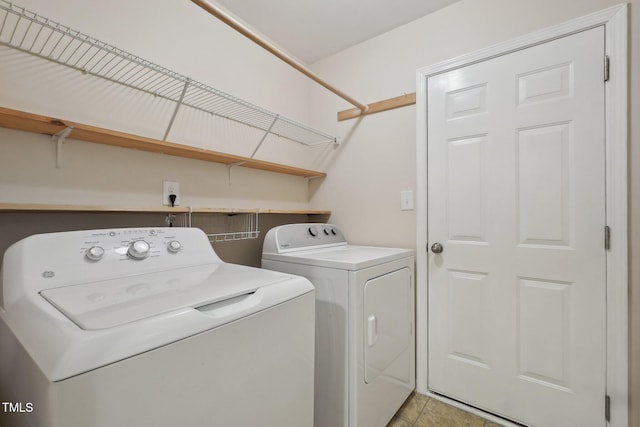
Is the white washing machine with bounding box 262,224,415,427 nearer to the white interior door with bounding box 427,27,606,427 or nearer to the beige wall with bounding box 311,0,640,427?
the white interior door with bounding box 427,27,606,427

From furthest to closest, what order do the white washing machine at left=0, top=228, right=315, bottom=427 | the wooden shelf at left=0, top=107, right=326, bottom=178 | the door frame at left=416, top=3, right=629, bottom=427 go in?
1. the door frame at left=416, top=3, right=629, bottom=427
2. the wooden shelf at left=0, top=107, right=326, bottom=178
3. the white washing machine at left=0, top=228, right=315, bottom=427

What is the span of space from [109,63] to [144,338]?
1.33 meters

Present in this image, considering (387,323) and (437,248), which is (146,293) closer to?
(387,323)

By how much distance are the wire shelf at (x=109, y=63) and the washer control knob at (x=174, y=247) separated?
2.30 feet

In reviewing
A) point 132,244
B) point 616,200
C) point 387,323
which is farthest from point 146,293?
point 616,200

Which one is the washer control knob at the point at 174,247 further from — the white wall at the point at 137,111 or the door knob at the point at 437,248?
the door knob at the point at 437,248

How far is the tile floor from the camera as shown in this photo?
5.03 ft

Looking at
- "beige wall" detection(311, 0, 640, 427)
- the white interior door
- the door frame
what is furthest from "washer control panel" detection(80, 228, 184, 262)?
the door frame

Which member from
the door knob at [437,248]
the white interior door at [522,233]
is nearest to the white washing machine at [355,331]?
the door knob at [437,248]

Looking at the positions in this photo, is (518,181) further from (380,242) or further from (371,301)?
(371,301)

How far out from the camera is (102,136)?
119 cm

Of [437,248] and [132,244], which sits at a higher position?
[132,244]

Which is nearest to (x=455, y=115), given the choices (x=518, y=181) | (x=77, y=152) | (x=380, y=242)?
(x=518, y=181)

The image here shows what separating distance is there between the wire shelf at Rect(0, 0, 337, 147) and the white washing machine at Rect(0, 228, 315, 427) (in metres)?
0.71
